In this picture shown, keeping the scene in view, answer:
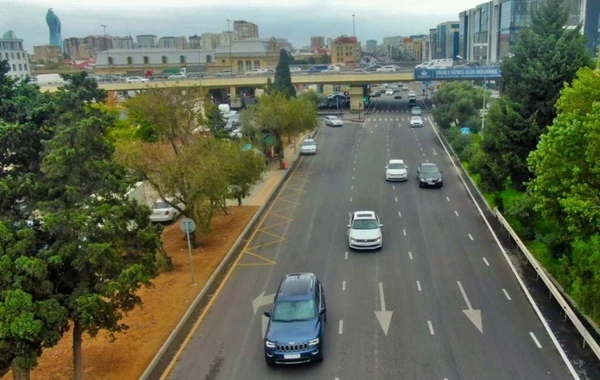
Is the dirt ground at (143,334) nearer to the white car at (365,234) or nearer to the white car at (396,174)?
the white car at (365,234)

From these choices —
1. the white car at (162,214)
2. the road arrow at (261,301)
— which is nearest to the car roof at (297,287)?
the road arrow at (261,301)

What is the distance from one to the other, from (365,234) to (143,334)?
31.4 feet

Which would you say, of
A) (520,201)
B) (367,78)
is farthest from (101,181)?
(367,78)

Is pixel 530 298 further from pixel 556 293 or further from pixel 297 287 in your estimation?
pixel 297 287

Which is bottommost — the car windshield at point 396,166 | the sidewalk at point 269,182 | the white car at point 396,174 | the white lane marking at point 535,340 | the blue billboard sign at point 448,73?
the sidewalk at point 269,182

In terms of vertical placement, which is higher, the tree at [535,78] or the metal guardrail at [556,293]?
the tree at [535,78]

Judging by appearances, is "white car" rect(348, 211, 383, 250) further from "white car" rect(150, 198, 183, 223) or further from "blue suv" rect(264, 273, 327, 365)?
"white car" rect(150, 198, 183, 223)

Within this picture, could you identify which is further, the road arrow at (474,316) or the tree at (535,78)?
the tree at (535,78)

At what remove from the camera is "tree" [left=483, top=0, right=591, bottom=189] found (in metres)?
22.8

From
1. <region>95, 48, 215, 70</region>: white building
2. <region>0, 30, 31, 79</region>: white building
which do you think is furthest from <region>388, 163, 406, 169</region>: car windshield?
<region>0, 30, 31, 79</region>: white building

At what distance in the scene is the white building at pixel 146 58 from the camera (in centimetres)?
11906

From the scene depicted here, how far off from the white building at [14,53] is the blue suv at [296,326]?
370 ft

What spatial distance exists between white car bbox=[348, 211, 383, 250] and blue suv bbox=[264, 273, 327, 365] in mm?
6010

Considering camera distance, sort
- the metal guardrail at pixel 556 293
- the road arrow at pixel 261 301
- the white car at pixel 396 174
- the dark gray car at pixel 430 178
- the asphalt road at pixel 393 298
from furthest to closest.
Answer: the white car at pixel 396 174
the dark gray car at pixel 430 178
the road arrow at pixel 261 301
the asphalt road at pixel 393 298
the metal guardrail at pixel 556 293
